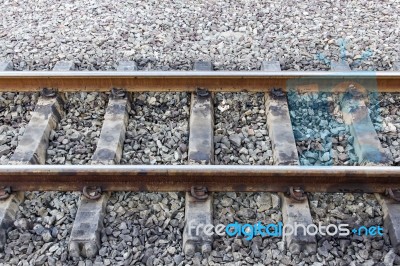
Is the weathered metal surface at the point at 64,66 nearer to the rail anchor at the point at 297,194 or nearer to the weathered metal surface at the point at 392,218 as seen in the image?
the rail anchor at the point at 297,194

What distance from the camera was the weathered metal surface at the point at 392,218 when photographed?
3.17m

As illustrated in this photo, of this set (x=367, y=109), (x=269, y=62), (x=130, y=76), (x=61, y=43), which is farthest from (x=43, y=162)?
(x=367, y=109)

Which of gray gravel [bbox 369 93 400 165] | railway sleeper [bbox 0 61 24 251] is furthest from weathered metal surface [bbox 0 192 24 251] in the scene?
gray gravel [bbox 369 93 400 165]

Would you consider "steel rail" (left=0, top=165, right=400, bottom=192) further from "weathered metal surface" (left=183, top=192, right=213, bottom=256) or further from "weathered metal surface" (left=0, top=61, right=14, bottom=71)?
"weathered metal surface" (left=0, top=61, right=14, bottom=71)

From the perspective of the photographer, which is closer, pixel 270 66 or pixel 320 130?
pixel 320 130

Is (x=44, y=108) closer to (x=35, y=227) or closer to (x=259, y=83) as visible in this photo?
(x=35, y=227)

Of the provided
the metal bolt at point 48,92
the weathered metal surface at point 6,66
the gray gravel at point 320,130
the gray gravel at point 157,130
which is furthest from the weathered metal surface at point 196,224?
the weathered metal surface at point 6,66

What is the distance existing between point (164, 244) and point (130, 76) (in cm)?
179

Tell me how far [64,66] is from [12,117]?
2.60ft

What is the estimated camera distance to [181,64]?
4.86 meters

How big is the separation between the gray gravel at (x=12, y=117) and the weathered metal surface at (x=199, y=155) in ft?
5.00

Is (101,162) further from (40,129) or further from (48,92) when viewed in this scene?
(48,92)

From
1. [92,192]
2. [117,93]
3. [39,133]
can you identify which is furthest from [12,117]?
[92,192]

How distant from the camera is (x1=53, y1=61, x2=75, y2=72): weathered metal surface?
15.3 ft
